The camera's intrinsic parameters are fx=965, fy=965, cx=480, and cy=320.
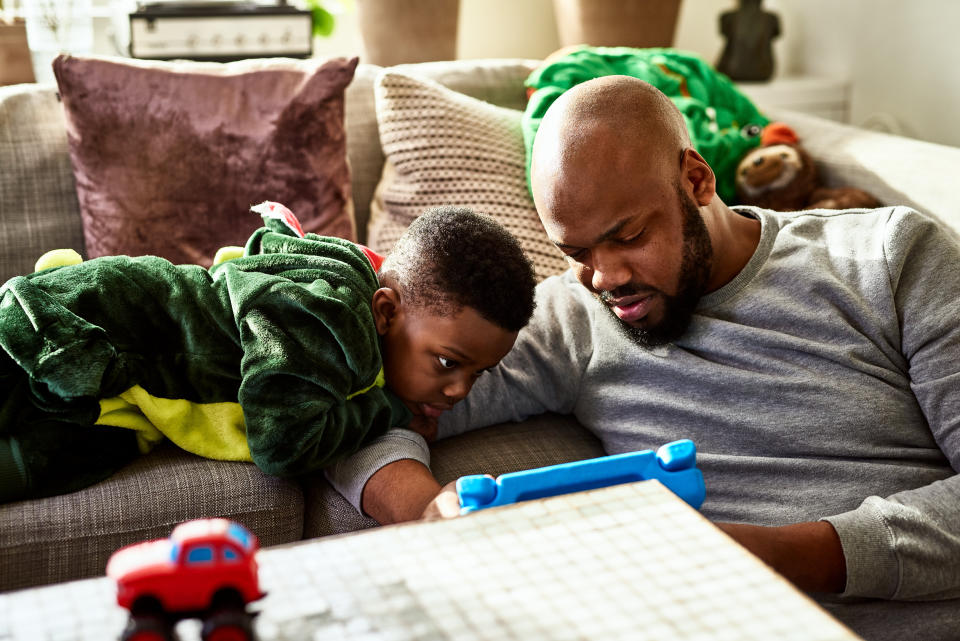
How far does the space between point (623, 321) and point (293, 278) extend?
46 cm

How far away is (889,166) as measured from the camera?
1980 millimetres

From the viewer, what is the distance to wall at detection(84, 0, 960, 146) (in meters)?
2.99

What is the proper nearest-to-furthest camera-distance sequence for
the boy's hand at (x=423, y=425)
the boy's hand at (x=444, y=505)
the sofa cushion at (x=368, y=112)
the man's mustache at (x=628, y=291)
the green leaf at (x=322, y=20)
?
the boy's hand at (x=444, y=505) < the man's mustache at (x=628, y=291) < the boy's hand at (x=423, y=425) < the sofa cushion at (x=368, y=112) < the green leaf at (x=322, y=20)

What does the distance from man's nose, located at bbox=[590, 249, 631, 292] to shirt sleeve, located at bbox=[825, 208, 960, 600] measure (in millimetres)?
339

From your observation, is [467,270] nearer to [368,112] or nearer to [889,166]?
[368,112]

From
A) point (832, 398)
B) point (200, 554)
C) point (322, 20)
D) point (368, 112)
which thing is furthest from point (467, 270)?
point (322, 20)

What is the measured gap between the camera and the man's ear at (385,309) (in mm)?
1334

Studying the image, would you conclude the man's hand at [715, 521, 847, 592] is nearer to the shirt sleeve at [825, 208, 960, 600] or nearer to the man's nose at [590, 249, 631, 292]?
the shirt sleeve at [825, 208, 960, 600]

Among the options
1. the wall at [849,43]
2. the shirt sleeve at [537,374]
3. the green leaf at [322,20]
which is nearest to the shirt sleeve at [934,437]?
the shirt sleeve at [537,374]

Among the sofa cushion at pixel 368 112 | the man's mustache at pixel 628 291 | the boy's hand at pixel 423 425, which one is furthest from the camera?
the sofa cushion at pixel 368 112

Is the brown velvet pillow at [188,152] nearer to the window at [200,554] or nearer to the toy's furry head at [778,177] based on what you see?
the toy's furry head at [778,177]

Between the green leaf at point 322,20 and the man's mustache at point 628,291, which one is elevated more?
the green leaf at point 322,20

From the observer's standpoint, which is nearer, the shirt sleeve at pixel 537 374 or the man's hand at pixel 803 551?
the man's hand at pixel 803 551

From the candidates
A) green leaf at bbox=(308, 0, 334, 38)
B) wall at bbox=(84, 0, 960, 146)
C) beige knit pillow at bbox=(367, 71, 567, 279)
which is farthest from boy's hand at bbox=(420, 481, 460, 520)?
wall at bbox=(84, 0, 960, 146)
